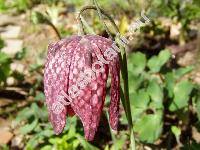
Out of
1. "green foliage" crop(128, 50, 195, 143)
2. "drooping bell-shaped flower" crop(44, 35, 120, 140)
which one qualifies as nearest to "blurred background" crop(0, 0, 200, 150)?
"green foliage" crop(128, 50, 195, 143)

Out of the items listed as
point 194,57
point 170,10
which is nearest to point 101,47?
point 194,57

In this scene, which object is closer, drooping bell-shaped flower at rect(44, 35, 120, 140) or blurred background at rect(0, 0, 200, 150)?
drooping bell-shaped flower at rect(44, 35, 120, 140)

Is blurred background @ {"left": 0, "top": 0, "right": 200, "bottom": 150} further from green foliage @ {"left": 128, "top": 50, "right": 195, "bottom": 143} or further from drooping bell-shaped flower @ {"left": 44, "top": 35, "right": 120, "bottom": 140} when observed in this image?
drooping bell-shaped flower @ {"left": 44, "top": 35, "right": 120, "bottom": 140}

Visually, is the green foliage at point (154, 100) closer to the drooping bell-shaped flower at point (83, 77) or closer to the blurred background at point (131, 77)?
the blurred background at point (131, 77)

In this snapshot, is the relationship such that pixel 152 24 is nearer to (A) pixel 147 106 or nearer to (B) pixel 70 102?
(A) pixel 147 106
